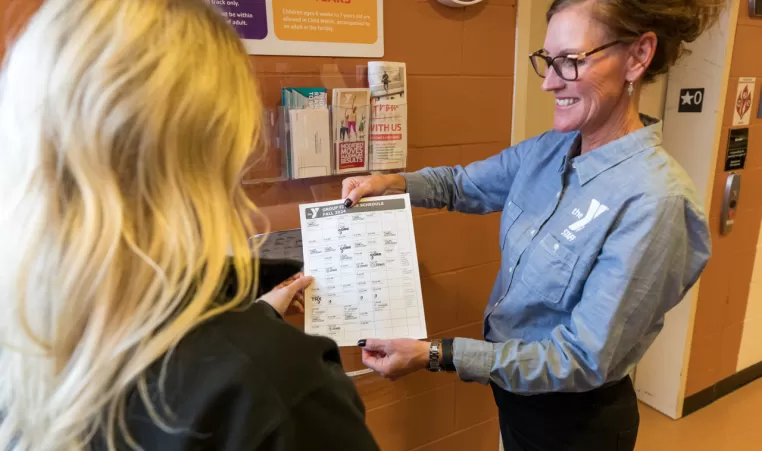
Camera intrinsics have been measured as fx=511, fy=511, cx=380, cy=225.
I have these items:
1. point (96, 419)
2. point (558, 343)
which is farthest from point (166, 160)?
point (558, 343)

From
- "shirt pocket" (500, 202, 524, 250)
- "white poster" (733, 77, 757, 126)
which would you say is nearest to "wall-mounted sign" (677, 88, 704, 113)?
"white poster" (733, 77, 757, 126)

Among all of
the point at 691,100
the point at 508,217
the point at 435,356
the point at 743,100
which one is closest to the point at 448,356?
the point at 435,356

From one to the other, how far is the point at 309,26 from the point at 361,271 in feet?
1.99

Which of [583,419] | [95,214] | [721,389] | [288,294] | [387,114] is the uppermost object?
[387,114]

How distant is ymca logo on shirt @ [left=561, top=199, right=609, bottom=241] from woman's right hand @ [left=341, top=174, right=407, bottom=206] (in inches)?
16.4

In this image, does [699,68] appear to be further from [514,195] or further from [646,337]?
[646,337]

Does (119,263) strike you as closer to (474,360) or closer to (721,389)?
(474,360)

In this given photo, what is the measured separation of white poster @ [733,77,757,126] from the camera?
1989 mm

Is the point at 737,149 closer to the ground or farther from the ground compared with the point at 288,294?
farther from the ground

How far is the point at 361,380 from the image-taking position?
4.99 ft

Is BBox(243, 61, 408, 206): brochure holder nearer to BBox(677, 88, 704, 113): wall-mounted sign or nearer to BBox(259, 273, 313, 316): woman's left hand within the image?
BBox(259, 273, 313, 316): woman's left hand

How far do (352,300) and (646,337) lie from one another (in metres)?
0.61

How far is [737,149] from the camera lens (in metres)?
2.04

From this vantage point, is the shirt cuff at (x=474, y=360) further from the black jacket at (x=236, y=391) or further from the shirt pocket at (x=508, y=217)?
the black jacket at (x=236, y=391)
